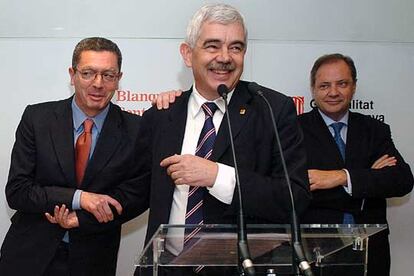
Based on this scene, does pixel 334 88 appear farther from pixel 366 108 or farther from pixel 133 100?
pixel 133 100

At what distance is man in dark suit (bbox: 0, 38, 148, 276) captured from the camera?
2.48m

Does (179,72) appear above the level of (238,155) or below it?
above

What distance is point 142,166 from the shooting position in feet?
7.75

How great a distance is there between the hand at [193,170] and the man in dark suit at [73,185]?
0.64m

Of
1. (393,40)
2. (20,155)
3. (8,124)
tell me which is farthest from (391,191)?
(8,124)

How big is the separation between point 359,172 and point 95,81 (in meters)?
1.34

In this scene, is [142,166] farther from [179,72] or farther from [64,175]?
[179,72]

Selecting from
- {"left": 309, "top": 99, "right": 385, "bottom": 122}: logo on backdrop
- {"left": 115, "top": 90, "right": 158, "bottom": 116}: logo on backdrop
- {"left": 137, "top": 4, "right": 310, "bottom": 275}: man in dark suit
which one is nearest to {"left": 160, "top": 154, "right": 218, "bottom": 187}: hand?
{"left": 137, "top": 4, "right": 310, "bottom": 275}: man in dark suit

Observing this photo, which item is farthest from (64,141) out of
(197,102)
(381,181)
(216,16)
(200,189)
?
(381,181)

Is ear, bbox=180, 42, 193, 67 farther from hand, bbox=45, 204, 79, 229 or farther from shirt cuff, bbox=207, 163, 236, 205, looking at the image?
hand, bbox=45, 204, 79, 229

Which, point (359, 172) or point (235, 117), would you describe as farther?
point (359, 172)

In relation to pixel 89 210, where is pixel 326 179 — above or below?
above

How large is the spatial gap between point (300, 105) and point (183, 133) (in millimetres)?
1429

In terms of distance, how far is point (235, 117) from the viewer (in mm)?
2027
